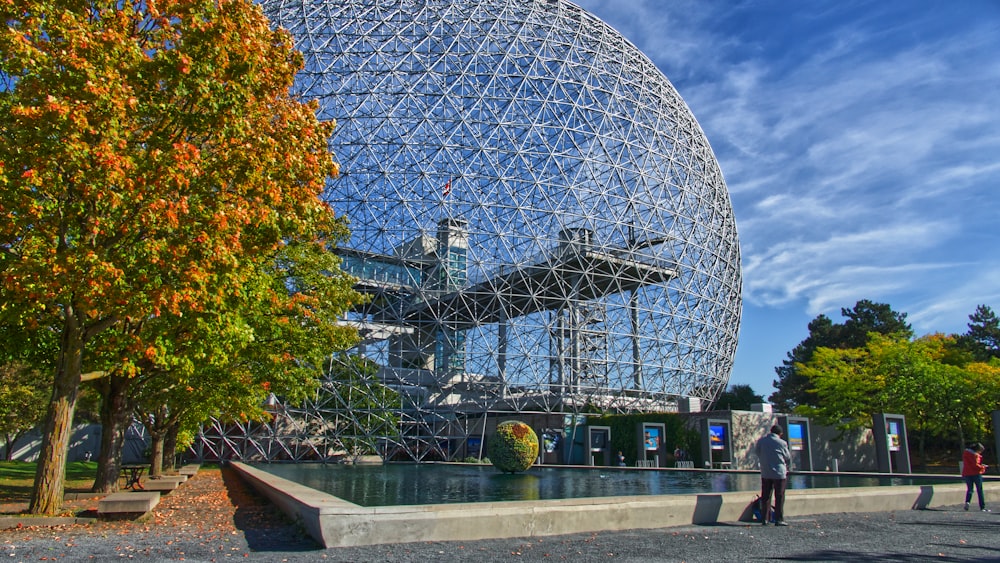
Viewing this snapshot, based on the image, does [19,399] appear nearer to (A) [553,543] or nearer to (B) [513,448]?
(B) [513,448]

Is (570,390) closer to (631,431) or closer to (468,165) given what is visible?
(631,431)

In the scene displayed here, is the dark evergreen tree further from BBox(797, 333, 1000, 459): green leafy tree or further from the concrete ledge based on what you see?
the concrete ledge

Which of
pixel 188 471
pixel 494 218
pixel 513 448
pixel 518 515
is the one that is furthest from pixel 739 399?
pixel 518 515

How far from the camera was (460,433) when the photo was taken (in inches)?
Answer: 1276

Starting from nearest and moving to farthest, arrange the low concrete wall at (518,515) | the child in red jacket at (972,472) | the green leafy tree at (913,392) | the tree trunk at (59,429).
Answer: the low concrete wall at (518,515), the tree trunk at (59,429), the child in red jacket at (972,472), the green leafy tree at (913,392)

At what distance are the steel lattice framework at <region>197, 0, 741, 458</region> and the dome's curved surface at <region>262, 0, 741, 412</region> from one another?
0.10m

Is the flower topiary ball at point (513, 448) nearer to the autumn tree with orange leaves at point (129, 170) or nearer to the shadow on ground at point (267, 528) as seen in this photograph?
the shadow on ground at point (267, 528)

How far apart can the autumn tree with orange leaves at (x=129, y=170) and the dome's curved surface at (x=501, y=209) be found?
70.3 feet

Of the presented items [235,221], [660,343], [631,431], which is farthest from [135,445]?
[235,221]

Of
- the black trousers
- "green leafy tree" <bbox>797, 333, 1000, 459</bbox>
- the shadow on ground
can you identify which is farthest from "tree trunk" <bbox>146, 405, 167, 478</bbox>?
"green leafy tree" <bbox>797, 333, 1000, 459</bbox>

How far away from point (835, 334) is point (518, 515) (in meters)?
46.5

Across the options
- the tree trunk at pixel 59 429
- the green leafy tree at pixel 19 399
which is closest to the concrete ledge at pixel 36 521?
the tree trunk at pixel 59 429

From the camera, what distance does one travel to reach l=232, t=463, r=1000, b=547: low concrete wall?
5289mm

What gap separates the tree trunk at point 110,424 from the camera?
11.6m
